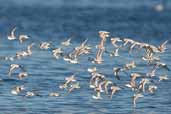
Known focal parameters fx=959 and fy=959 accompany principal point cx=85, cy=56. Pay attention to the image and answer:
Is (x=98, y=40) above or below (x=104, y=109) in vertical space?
above

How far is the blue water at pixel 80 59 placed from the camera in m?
36.4

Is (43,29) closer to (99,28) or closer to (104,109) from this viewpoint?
(99,28)

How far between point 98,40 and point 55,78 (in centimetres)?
1952

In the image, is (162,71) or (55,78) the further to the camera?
(162,71)

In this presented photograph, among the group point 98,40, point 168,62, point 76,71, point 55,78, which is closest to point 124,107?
point 55,78

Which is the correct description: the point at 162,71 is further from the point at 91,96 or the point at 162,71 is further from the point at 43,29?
the point at 43,29

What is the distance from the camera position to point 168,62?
50594mm

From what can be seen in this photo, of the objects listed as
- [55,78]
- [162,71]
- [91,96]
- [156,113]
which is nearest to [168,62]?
[162,71]

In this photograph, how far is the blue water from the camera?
3644cm

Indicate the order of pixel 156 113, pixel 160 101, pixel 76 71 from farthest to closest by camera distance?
pixel 76 71 → pixel 160 101 → pixel 156 113

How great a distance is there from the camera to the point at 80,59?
5216 centimetres

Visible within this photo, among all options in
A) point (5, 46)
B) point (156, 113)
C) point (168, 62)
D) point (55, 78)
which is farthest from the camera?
point (5, 46)

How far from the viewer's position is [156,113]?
35.3 metres

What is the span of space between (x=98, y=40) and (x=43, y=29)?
11.4m
